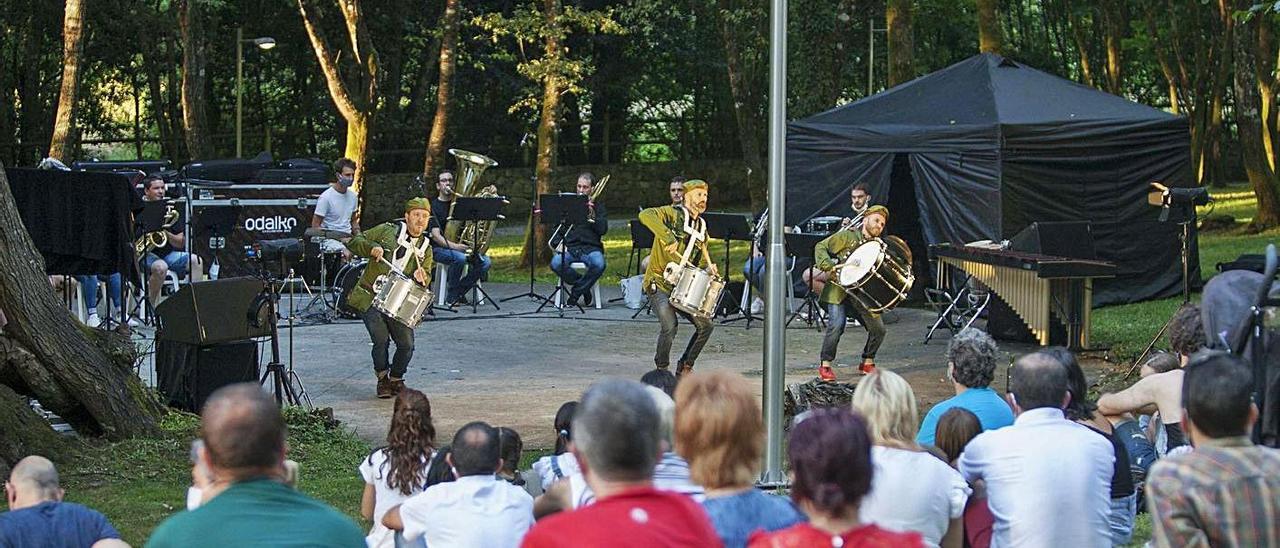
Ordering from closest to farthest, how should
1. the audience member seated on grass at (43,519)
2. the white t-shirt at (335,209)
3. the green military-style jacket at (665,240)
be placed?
the audience member seated on grass at (43,519), the green military-style jacket at (665,240), the white t-shirt at (335,209)

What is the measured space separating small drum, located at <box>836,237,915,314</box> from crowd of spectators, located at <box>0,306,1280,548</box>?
279 inches

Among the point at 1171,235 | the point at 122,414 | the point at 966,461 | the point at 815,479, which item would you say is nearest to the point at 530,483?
the point at 966,461

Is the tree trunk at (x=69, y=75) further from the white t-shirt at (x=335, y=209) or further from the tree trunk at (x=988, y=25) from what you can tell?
the tree trunk at (x=988, y=25)

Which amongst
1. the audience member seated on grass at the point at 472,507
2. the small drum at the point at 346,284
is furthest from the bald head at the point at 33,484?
the small drum at the point at 346,284

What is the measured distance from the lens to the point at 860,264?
14.1 m

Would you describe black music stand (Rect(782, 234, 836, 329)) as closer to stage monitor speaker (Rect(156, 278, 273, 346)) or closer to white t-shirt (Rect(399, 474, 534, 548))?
stage monitor speaker (Rect(156, 278, 273, 346))

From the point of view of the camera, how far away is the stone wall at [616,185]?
34.8 m

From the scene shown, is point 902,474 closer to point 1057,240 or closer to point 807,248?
point 1057,240

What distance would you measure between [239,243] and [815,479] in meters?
18.1

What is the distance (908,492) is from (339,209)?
13.9 meters

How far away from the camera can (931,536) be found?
5383 millimetres

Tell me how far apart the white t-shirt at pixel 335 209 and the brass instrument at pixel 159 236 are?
5.30 ft

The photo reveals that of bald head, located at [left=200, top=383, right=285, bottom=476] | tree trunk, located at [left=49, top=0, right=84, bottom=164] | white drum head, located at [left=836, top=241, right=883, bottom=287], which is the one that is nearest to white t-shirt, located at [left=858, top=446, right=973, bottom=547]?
bald head, located at [left=200, top=383, right=285, bottom=476]

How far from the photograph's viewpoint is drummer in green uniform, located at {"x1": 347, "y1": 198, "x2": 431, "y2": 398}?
1298 cm
